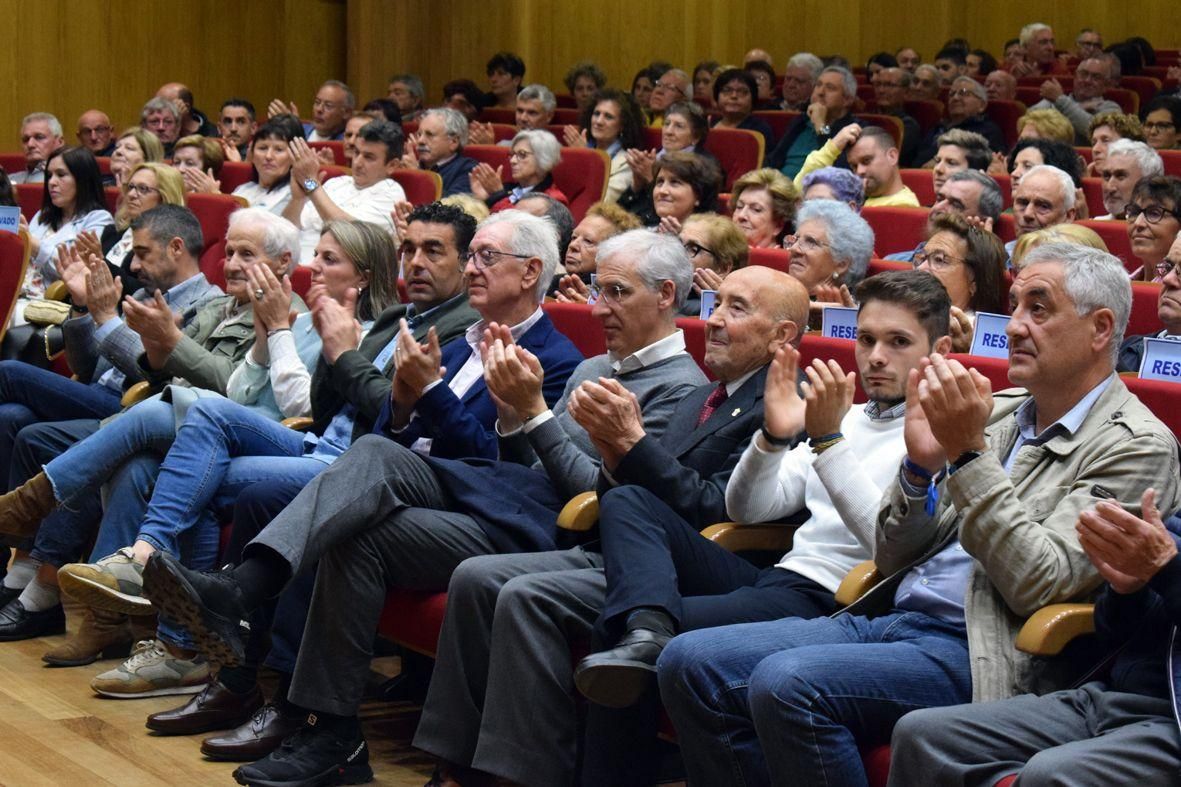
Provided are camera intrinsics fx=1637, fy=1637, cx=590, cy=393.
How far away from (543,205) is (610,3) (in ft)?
17.0

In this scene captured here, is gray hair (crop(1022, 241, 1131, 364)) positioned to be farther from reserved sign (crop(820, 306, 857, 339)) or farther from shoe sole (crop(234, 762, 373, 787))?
shoe sole (crop(234, 762, 373, 787))

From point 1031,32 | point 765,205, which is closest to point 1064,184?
point 765,205

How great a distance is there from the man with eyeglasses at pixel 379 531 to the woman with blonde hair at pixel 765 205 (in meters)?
1.23

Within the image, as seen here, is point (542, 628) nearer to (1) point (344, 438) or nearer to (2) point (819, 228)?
(1) point (344, 438)

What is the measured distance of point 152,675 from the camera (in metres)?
2.72

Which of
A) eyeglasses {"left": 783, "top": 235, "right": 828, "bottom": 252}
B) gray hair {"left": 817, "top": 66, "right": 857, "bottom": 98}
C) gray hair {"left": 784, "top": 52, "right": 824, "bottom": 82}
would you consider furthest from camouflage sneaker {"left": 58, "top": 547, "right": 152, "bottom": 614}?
gray hair {"left": 784, "top": 52, "right": 824, "bottom": 82}

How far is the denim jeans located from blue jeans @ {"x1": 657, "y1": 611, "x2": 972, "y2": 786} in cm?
173

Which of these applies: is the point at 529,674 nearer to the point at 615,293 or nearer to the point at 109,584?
the point at 615,293

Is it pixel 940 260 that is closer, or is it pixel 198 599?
pixel 198 599

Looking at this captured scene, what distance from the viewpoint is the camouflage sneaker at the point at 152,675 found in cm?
270

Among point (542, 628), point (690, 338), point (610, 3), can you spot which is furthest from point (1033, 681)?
point (610, 3)

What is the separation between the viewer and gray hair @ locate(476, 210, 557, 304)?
2.65 m

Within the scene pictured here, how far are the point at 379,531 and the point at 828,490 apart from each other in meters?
0.65

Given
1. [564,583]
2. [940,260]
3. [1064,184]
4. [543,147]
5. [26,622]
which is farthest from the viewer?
[543,147]
